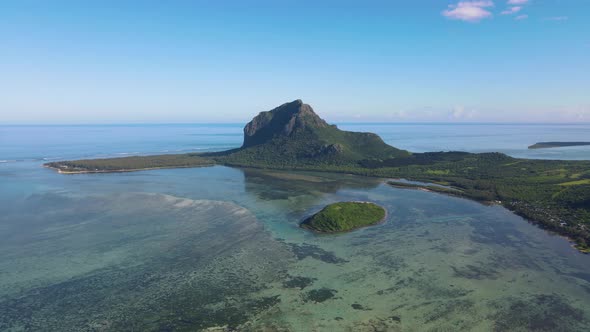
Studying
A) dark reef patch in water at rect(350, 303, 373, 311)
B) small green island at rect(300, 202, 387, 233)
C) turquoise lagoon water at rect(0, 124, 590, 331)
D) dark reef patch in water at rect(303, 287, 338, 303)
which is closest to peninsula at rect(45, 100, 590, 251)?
turquoise lagoon water at rect(0, 124, 590, 331)

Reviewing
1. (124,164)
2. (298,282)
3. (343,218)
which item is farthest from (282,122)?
(298,282)

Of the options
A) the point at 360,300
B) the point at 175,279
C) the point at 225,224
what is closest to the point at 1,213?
the point at 225,224

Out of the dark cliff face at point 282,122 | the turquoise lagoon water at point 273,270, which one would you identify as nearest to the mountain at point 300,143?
the dark cliff face at point 282,122

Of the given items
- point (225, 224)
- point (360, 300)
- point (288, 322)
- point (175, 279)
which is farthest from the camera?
point (225, 224)

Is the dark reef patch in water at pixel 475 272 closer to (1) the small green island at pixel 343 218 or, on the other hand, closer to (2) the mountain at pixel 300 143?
(1) the small green island at pixel 343 218

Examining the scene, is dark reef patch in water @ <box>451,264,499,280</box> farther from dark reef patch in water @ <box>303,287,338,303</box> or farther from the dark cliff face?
the dark cliff face

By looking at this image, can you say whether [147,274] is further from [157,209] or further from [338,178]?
[338,178]
